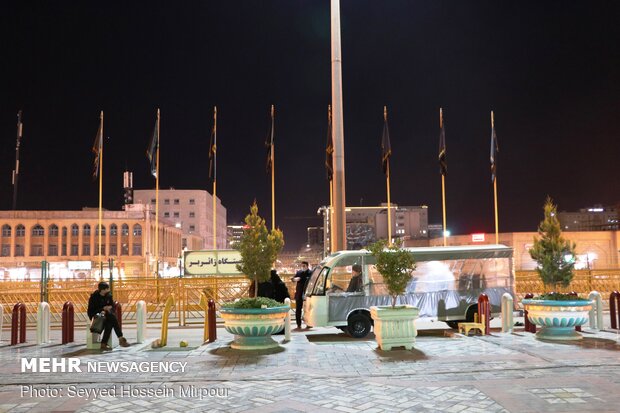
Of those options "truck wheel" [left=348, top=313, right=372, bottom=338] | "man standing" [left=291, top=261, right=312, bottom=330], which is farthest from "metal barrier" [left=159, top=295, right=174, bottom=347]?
"truck wheel" [left=348, top=313, right=372, bottom=338]

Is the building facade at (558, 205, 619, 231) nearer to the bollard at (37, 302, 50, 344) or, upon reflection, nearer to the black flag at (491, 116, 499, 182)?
the black flag at (491, 116, 499, 182)

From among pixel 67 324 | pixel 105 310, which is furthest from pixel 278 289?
pixel 67 324

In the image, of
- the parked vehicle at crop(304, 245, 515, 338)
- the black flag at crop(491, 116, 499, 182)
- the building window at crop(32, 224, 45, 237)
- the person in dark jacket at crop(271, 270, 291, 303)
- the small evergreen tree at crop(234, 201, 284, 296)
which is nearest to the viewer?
the small evergreen tree at crop(234, 201, 284, 296)

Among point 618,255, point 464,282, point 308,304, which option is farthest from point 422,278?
point 618,255

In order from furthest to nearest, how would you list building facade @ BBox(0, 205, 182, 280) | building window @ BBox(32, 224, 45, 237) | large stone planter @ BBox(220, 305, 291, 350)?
building window @ BBox(32, 224, 45, 237)
building facade @ BBox(0, 205, 182, 280)
large stone planter @ BBox(220, 305, 291, 350)

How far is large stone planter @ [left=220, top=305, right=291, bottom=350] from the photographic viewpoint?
37.8 feet

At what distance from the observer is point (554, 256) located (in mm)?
13484

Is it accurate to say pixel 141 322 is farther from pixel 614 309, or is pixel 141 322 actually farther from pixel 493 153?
pixel 493 153

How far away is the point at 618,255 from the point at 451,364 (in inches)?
1863

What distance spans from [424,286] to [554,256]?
324 cm

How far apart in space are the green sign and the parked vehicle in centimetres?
826

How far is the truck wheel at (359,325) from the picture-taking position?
44.6 feet

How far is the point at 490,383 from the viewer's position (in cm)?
809

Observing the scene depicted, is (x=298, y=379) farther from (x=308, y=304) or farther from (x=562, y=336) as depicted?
(x=562, y=336)
